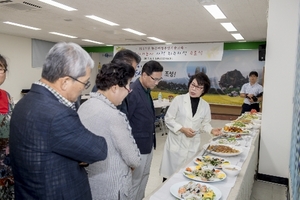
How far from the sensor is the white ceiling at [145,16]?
469cm

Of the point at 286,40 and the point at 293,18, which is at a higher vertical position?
the point at 293,18

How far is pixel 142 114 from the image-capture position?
2.26 m

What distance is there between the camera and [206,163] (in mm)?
1842

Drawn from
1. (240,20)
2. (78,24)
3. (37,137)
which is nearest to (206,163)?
(37,137)

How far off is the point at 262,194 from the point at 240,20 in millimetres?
4331

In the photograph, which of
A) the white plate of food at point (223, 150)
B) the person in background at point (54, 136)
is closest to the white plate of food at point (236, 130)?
the white plate of food at point (223, 150)

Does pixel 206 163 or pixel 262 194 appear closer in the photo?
pixel 206 163

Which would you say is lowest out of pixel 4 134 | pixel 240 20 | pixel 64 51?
pixel 4 134

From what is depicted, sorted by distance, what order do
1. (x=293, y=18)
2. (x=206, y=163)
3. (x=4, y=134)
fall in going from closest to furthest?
(x=4, y=134) → (x=206, y=163) → (x=293, y=18)

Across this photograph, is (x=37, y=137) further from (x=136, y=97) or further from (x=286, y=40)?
(x=286, y=40)

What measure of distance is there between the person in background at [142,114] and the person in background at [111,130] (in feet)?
2.42

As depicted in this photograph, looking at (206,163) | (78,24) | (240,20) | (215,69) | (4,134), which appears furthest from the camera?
(215,69)

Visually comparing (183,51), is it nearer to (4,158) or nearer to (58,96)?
(4,158)

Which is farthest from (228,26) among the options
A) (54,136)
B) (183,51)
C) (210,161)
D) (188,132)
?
(54,136)
